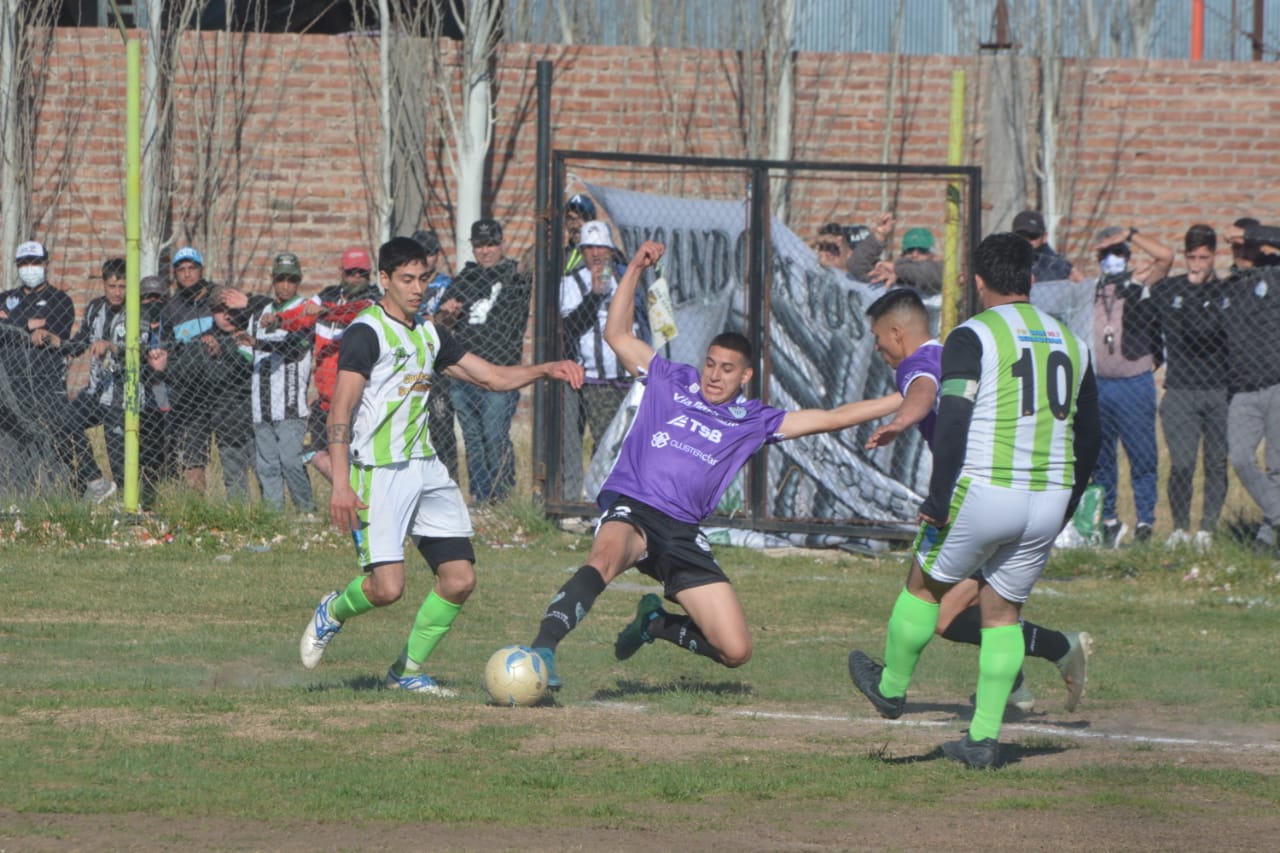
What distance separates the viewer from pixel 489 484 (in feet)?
46.1

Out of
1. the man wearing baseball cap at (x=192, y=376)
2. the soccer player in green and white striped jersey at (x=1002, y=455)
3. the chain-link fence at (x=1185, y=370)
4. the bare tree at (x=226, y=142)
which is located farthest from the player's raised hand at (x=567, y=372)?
the bare tree at (x=226, y=142)

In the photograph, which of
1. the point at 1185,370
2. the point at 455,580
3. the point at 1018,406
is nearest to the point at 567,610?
the point at 455,580

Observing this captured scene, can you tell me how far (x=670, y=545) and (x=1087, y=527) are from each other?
20.3 ft

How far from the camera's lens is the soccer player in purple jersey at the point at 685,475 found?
8328mm

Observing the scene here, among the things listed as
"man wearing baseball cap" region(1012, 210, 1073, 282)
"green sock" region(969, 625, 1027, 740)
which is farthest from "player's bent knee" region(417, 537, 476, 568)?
"man wearing baseball cap" region(1012, 210, 1073, 282)

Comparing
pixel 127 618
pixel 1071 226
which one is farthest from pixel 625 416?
pixel 1071 226

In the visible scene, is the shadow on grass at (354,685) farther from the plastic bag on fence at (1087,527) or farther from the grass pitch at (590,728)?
the plastic bag on fence at (1087,527)

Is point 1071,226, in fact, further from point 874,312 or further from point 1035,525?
point 1035,525

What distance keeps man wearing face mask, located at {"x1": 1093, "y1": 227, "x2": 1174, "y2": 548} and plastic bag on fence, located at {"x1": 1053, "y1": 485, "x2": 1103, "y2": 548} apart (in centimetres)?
10

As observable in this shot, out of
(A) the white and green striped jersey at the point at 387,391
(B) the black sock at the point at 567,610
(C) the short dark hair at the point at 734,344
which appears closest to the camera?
(B) the black sock at the point at 567,610

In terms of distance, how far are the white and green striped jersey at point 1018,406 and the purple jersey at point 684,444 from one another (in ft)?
6.24

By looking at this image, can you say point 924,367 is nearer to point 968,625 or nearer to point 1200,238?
point 968,625

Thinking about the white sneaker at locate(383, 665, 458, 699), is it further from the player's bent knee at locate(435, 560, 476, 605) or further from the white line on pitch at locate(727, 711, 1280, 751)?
the white line on pitch at locate(727, 711, 1280, 751)

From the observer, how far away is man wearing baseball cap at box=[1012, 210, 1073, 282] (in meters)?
13.8
